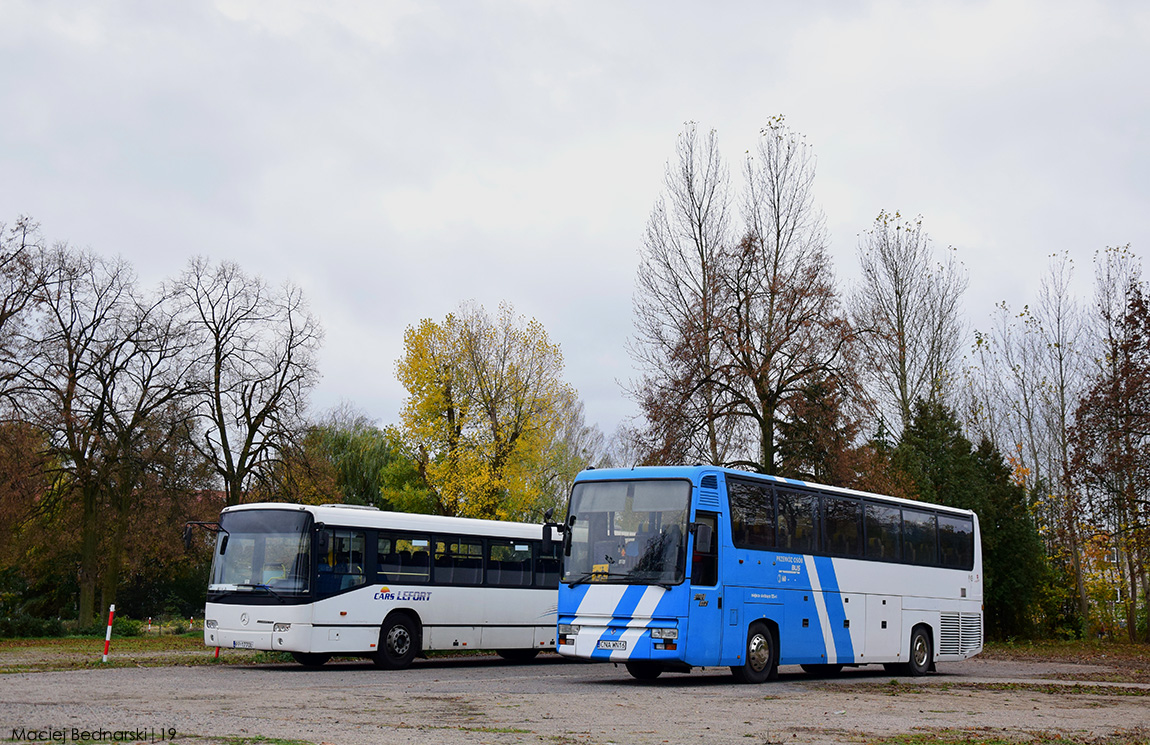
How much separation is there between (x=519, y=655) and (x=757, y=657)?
29.8 feet

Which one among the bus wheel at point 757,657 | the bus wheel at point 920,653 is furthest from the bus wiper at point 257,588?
the bus wheel at point 920,653

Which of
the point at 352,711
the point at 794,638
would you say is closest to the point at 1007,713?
the point at 794,638

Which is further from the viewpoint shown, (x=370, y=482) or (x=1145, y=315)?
(x=370, y=482)

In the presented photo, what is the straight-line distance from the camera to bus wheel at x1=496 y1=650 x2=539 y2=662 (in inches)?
946

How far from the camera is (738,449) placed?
33156mm

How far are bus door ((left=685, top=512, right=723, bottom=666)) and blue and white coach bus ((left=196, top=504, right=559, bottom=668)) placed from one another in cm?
264

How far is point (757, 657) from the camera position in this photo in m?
18.0

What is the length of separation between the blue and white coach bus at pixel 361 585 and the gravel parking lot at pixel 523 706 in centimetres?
66

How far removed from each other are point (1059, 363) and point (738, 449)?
771 inches

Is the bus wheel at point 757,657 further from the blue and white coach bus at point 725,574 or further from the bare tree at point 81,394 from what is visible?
the bare tree at point 81,394

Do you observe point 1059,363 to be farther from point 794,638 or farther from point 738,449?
point 794,638

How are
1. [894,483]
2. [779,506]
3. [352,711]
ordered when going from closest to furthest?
1. [352,711]
2. [779,506]
3. [894,483]

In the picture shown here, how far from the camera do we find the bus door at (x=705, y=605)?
16.6 m

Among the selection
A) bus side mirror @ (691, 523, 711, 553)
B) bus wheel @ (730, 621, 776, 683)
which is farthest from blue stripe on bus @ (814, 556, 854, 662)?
bus side mirror @ (691, 523, 711, 553)
